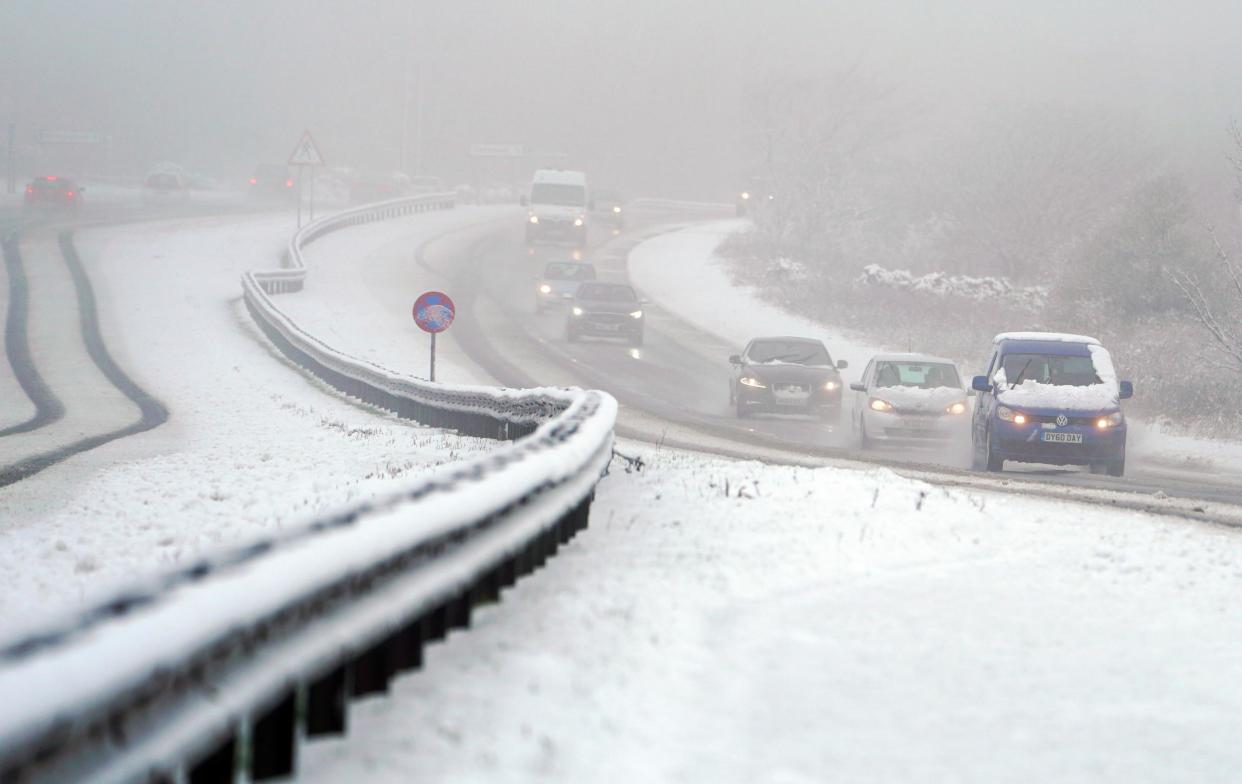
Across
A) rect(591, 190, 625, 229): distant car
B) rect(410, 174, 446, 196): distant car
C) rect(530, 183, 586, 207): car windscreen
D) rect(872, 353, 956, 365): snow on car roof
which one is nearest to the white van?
rect(530, 183, 586, 207): car windscreen

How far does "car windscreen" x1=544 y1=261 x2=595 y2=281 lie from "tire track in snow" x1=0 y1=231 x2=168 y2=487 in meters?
11.9

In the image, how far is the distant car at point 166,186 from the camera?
3054 inches

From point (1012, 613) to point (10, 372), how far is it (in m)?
23.3

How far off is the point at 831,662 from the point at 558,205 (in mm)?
50573

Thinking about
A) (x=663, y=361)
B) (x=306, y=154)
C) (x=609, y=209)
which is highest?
(x=306, y=154)

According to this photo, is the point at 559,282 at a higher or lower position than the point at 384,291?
higher

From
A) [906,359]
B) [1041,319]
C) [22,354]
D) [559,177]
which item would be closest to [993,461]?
[906,359]

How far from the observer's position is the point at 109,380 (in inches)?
1033

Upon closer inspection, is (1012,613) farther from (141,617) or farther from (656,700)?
(141,617)

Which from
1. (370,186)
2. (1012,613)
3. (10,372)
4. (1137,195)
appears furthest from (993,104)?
(1012,613)

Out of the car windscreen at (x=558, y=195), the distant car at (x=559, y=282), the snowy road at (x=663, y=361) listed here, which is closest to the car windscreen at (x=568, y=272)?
the distant car at (x=559, y=282)

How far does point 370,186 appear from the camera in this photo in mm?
91500

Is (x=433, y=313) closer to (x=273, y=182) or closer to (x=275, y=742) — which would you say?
(x=275, y=742)

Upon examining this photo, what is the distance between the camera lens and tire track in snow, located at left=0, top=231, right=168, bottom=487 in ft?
51.2
